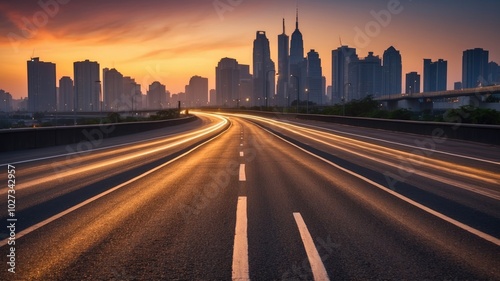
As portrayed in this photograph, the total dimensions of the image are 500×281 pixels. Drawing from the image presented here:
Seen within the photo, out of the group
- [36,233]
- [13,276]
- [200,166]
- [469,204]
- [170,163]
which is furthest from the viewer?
[170,163]

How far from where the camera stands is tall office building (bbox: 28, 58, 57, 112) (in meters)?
115

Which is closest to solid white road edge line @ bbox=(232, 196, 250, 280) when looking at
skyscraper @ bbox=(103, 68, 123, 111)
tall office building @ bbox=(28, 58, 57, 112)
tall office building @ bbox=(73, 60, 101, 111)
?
tall office building @ bbox=(28, 58, 57, 112)

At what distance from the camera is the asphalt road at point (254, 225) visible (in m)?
4.58

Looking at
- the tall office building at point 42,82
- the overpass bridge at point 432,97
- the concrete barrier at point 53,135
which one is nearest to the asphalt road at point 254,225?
the concrete barrier at point 53,135

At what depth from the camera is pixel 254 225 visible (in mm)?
6363

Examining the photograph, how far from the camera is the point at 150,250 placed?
17.0 feet

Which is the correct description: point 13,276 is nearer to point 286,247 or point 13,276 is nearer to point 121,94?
point 286,247

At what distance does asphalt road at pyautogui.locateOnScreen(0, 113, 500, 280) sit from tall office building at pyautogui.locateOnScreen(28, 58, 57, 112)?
115m

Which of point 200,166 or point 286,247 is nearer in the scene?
point 286,247

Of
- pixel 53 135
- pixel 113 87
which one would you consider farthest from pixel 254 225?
pixel 113 87

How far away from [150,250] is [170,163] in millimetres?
9901

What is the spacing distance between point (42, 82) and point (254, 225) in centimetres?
12957

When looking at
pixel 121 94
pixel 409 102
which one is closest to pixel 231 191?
pixel 409 102

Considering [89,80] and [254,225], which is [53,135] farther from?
[89,80]
